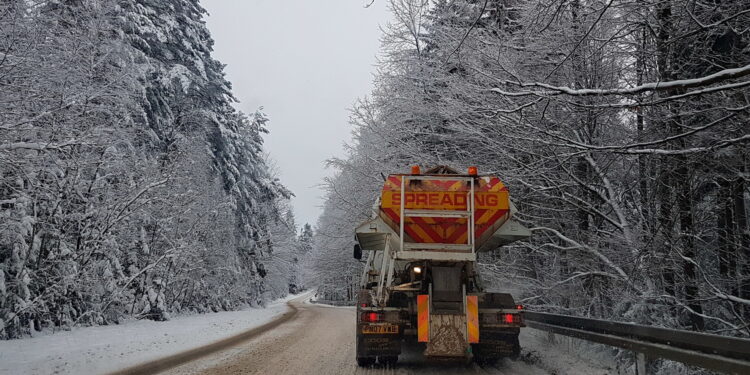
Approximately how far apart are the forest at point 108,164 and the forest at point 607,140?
22.4 feet

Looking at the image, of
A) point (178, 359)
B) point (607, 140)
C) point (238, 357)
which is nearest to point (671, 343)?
point (607, 140)

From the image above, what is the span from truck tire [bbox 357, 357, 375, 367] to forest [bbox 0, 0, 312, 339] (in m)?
5.68

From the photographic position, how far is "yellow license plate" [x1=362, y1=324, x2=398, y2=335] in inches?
283

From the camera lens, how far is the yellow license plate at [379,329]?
7191mm

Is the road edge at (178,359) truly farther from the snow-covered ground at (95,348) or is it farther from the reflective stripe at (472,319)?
the reflective stripe at (472,319)

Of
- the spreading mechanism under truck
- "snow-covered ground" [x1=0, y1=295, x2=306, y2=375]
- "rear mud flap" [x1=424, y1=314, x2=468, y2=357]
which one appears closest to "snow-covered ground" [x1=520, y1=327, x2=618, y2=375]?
the spreading mechanism under truck

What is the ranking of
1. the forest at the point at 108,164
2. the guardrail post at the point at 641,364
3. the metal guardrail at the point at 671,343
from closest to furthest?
1. the metal guardrail at the point at 671,343
2. the guardrail post at the point at 641,364
3. the forest at the point at 108,164

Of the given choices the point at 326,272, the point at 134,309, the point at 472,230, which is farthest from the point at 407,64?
the point at 326,272

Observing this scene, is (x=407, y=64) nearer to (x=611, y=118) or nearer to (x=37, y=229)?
(x=611, y=118)

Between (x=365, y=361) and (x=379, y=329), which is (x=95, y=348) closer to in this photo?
(x=365, y=361)

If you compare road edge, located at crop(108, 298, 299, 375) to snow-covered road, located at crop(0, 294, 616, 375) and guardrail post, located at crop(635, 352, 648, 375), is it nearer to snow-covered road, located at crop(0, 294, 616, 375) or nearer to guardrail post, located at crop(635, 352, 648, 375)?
snow-covered road, located at crop(0, 294, 616, 375)

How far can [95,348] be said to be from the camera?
9516 millimetres

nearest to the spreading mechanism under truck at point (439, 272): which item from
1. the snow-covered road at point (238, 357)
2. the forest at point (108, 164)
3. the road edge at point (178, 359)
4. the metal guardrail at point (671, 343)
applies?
the snow-covered road at point (238, 357)

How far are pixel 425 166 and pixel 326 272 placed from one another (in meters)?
25.1
